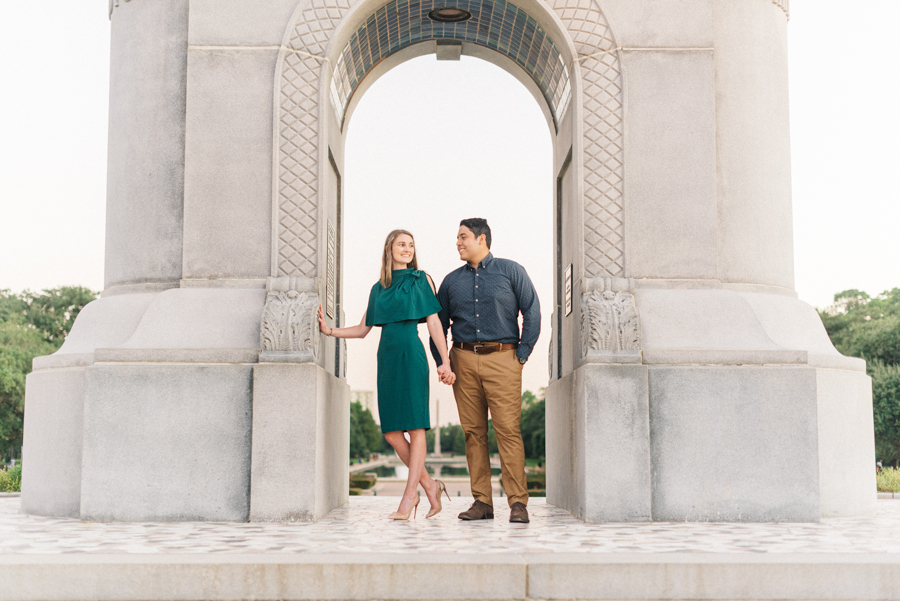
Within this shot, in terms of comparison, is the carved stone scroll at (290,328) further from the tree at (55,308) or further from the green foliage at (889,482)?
the tree at (55,308)

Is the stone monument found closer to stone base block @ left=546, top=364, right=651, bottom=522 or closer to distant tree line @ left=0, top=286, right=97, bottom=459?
stone base block @ left=546, top=364, right=651, bottom=522

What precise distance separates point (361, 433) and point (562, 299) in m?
100

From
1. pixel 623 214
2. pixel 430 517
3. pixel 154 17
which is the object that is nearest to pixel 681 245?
pixel 623 214

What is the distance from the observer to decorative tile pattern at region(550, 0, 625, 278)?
9.84 metres

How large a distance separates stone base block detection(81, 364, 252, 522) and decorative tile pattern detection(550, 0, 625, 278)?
3974 mm

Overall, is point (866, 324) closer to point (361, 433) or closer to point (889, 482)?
Answer: point (889, 482)

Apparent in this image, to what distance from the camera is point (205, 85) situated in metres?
10.0

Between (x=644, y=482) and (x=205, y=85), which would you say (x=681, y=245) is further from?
(x=205, y=85)

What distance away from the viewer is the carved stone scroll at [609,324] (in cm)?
901

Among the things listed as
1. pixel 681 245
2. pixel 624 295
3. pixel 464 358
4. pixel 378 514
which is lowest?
pixel 378 514

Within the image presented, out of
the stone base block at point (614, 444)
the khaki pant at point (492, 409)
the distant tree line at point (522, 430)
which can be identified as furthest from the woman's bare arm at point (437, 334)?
the distant tree line at point (522, 430)

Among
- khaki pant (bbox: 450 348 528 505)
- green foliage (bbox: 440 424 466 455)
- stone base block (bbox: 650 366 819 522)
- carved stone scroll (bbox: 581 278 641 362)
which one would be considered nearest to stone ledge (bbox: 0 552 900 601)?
khaki pant (bbox: 450 348 528 505)

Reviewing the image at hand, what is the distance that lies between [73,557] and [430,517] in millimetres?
3941

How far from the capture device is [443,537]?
7.18 meters
